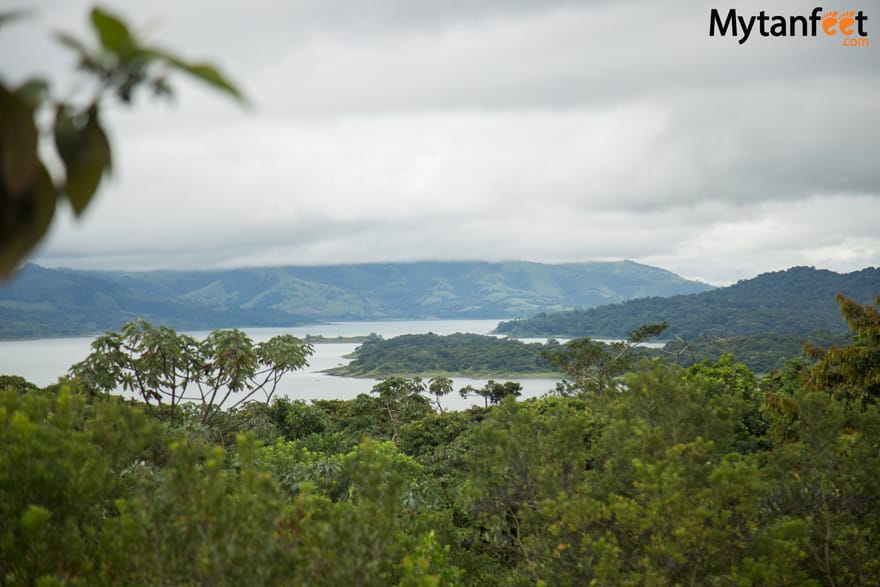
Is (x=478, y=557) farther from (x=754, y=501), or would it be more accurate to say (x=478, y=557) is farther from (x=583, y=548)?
(x=754, y=501)

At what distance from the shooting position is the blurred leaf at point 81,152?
1048 millimetres

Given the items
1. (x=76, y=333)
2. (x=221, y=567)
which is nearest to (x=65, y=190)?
(x=221, y=567)

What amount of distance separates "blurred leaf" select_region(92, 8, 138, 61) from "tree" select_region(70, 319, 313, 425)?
34.0 ft

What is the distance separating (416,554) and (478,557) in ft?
10.7

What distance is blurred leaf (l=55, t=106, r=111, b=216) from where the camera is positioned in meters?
1.05

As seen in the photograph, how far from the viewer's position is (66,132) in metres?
1.05

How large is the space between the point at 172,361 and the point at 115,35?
11.0 m

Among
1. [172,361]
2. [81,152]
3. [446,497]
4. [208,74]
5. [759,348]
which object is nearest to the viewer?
[208,74]

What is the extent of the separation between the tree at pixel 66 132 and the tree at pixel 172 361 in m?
10.2

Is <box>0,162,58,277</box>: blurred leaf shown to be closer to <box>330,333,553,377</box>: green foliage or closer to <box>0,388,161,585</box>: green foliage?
<box>0,388,161,585</box>: green foliage

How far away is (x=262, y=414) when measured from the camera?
16.8m

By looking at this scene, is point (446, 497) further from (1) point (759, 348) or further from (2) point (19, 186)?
(1) point (759, 348)

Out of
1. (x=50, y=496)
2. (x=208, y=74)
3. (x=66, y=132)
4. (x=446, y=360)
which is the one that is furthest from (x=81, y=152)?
(x=446, y=360)

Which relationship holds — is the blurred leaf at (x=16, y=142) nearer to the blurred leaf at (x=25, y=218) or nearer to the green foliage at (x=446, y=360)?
the blurred leaf at (x=25, y=218)
